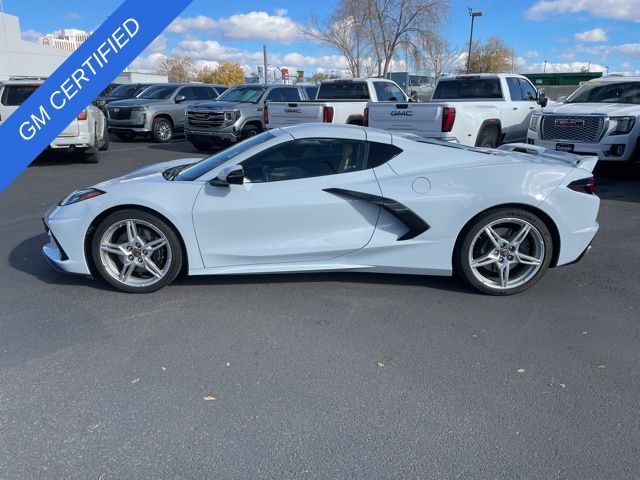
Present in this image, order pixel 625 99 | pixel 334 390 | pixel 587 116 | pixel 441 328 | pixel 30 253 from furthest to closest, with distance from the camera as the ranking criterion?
1. pixel 625 99
2. pixel 587 116
3. pixel 30 253
4. pixel 441 328
5. pixel 334 390

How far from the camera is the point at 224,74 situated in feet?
291

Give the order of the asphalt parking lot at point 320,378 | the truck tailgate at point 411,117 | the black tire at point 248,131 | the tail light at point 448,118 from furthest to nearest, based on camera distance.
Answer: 1. the black tire at point 248,131
2. the truck tailgate at point 411,117
3. the tail light at point 448,118
4. the asphalt parking lot at point 320,378

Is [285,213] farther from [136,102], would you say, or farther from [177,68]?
[177,68]

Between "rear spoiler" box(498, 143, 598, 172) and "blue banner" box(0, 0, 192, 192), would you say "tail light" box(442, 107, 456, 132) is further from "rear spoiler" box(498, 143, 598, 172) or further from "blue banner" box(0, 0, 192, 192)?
"blue banner" box(0, 0, 192, 192)

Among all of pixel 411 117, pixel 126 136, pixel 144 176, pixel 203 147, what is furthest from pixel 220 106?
pixel 144 176

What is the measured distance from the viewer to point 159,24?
1.55 meters

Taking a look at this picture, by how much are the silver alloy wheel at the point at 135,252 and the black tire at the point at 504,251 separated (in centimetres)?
250

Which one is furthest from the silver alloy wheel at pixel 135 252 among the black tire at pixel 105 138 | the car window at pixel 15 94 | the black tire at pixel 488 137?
the black tire at pixel 105 138

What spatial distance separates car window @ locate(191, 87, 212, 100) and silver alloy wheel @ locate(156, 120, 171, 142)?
1.98 metres

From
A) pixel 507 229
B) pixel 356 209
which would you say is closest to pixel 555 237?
pixel 507 229

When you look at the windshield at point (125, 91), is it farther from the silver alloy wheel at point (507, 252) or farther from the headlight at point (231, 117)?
the silver alloy wheel at point (507, 252)

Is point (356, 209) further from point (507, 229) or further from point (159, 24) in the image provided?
point (159, 24)

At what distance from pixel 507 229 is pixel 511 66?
6169 centimetres

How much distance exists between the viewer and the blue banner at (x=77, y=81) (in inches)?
58.0
